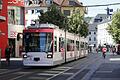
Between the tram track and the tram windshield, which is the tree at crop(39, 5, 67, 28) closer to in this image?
the tram windshield

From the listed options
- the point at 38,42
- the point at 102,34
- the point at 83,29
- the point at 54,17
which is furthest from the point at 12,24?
the point at 102,34

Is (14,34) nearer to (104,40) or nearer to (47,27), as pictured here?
(47,27)

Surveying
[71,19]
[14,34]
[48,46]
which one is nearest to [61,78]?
[48,46]

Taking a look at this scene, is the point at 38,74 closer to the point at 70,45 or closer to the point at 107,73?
the point at 107,73

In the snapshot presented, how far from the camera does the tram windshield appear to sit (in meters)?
30.9

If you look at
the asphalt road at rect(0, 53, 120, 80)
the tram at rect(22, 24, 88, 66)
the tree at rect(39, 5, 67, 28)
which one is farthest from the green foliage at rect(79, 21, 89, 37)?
the tram at rect(22, 24, 88, 66)

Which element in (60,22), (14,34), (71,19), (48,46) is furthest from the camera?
(71,19)

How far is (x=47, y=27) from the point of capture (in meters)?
32.0

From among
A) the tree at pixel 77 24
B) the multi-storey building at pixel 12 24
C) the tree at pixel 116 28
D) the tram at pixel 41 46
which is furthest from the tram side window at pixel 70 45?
the tree at pixel 116 28

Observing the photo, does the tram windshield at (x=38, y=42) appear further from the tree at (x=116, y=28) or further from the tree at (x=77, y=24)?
the tree at (x=116, y=28)

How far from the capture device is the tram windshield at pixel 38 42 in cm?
3092

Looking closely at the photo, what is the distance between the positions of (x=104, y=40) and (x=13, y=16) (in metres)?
125

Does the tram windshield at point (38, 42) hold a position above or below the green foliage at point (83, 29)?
below

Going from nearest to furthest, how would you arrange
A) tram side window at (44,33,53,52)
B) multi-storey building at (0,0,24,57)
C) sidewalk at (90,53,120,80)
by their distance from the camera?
sidewalk at (90,53,120,80), tram side window at (44,33,53,52), multi-storey building at (0,0,24,57)
